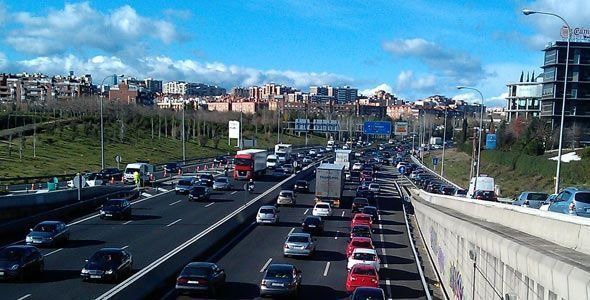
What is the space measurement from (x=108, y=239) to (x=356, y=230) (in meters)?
12.6

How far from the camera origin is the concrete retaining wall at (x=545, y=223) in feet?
40.1

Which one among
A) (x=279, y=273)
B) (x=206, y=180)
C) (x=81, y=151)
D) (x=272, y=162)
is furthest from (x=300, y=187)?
(x=279, y=273)

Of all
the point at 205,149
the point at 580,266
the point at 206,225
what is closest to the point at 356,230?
the point at 206,225

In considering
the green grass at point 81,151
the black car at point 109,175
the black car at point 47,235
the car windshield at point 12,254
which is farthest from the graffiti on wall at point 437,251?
the green grass at point 81,151

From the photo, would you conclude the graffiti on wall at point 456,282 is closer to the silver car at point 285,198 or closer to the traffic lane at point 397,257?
the traffic lane at point 397,257

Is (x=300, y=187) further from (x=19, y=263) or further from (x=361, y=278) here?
(x=19, y=263)

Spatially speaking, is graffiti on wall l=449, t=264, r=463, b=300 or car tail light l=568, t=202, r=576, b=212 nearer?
graffiti on wall l=449, t=264, r=463, b=300

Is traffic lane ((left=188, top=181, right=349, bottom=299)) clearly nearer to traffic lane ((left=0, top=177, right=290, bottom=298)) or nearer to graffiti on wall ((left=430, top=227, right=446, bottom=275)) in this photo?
traffic lane ((left=0, top=177, right=290, bottom=298))

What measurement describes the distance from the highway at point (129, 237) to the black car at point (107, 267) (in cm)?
31

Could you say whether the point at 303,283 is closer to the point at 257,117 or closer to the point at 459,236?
the point at 459,236

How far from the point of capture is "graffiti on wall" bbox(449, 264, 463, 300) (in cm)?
2145

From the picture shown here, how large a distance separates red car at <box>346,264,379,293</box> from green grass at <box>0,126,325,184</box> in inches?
1515

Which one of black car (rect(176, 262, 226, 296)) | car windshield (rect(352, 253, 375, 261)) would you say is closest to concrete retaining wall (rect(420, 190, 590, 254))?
car windshield (rect(352, 253, 375, 261))

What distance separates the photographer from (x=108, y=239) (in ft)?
108
